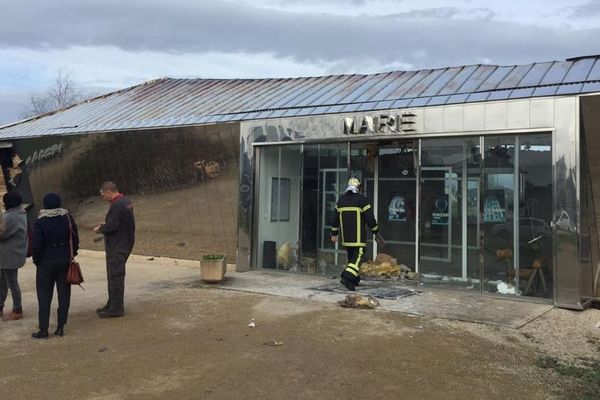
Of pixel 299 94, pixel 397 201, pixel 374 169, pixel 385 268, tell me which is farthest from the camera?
pixel 299 94

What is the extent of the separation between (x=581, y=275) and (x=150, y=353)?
6.62 metres

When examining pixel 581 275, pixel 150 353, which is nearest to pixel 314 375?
pixel 150 353

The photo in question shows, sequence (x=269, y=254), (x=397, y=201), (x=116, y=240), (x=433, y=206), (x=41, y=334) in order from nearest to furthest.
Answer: (x=41, y=334) < (x=116, y=240) < (x=433, y=206) < (x=397, y=201) < (x=269, y=254)

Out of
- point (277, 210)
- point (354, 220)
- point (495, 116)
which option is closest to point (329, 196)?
point (277, 210)

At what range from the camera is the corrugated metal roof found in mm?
10156

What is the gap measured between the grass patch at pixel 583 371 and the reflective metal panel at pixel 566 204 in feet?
9.37

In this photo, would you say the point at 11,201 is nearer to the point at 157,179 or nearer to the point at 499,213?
the point at 157,179

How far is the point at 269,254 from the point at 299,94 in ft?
13.6

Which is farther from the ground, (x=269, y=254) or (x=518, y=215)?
(x=518, y=215)

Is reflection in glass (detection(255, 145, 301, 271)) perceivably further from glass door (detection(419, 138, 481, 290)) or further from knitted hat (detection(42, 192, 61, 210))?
knitted hat (detection(42, 192, 61, 210))

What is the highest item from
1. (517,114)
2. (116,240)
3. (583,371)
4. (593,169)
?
(517,114)

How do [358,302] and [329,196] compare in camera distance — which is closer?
[358,302]

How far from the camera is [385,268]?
11.6m

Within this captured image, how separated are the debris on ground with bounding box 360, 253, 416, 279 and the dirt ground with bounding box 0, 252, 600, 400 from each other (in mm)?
3106
